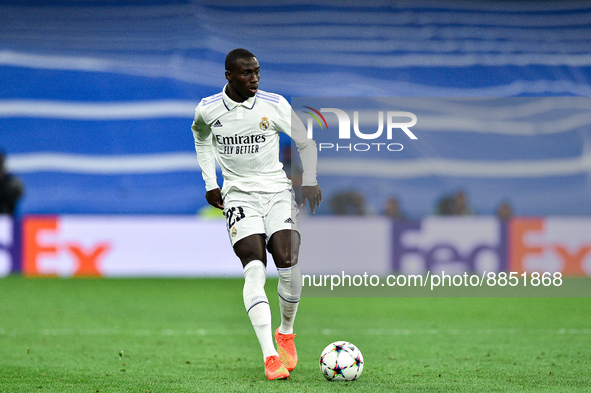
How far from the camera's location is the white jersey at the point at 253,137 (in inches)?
181

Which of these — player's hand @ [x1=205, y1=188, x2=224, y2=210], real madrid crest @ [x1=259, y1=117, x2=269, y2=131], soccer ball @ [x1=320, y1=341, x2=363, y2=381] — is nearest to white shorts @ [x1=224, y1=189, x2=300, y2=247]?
player's hand @ [x1=205, y1=188, x2=224, y2=210]

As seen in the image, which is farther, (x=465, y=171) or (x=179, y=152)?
(x=179, y=152)

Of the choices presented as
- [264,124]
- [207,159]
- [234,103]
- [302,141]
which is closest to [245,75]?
[234,103]

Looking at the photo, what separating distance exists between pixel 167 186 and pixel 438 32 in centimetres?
635

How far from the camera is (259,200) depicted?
4.59 metres

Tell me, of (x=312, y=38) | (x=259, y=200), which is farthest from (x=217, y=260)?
(x=259, y=200)

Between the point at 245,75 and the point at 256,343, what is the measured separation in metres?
2.46

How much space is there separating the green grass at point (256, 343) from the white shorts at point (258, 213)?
2.86 ft

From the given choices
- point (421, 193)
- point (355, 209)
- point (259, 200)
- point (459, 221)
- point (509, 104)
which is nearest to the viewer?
point (259, 200)

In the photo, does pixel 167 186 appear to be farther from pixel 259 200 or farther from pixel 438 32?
pixel 259 200

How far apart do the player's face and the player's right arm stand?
381 mm

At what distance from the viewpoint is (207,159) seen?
16.1 feet

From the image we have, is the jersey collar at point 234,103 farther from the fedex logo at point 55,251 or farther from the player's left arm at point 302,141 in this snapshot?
the fedex logo at point 55,251

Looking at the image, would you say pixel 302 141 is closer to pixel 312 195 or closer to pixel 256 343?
pixel 312 195
